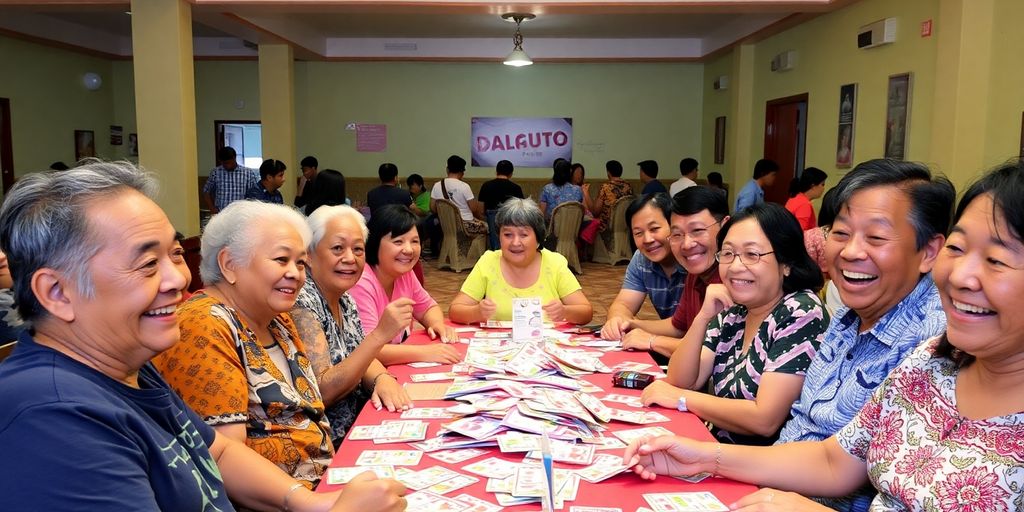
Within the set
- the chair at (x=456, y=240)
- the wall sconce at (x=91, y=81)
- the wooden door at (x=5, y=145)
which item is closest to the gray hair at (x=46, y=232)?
the chair at (x=456, y=240)

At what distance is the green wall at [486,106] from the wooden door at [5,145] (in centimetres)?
421

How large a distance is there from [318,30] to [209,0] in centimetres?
420

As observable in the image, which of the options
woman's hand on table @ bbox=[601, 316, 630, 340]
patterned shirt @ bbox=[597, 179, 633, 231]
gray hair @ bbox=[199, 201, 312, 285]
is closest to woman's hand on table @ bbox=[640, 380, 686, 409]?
woman's hand on table @ bbox=[601, 316, 630, 340]

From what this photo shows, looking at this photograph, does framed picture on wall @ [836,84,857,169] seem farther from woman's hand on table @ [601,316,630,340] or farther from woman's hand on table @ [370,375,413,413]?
woman's hand on table @ [370,375,413,413]

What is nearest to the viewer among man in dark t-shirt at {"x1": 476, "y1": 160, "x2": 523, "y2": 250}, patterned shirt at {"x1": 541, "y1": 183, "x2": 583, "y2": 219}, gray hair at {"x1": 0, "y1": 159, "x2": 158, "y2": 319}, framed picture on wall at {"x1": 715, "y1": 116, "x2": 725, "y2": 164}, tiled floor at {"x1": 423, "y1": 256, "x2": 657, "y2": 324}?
gray hair at {"x1": 0, "y1": 159, "x2": 158, "y2": 319}

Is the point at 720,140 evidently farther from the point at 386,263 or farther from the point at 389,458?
the point at 389,458

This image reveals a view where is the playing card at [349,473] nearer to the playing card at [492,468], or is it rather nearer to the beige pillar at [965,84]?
the playing card at [492,468]

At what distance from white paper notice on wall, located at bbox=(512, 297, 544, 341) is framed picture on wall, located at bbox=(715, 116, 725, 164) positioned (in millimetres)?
9323

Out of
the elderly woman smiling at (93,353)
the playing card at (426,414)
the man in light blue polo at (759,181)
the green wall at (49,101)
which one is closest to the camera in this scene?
the elderly woman smiling at (93,353)

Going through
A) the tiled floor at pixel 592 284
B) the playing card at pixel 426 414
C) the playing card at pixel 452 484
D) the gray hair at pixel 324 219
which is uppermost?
the gray hair at pixel 324 219

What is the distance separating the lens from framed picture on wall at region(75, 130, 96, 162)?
39.5 feet

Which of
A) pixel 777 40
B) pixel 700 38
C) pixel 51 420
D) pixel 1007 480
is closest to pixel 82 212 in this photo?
pixel 51 420

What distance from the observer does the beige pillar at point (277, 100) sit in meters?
10.6

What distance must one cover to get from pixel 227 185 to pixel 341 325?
6.72 m
